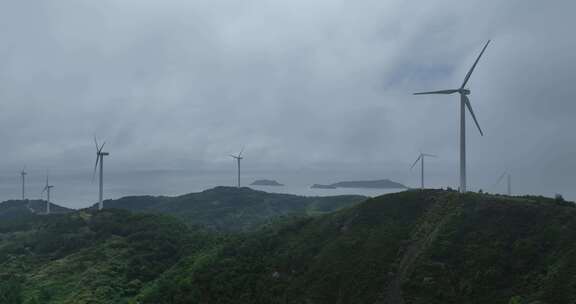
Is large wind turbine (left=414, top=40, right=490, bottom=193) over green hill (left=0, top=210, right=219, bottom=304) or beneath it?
over

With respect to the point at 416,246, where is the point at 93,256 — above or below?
below

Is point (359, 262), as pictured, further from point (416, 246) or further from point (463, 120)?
point (463, 120)

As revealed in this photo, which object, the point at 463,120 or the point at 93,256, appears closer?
the point at 463,120

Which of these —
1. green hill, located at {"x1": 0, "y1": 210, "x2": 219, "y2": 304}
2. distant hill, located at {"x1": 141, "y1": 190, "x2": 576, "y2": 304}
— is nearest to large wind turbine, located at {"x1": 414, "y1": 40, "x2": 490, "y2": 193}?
distant hill, located at {"x1": 141, "y1": 190, "x2": 576, "y2": 304}

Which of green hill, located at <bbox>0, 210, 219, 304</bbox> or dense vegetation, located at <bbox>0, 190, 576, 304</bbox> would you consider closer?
dense vegetation, located at <bbox>0, 190, 576, 304</bbox>

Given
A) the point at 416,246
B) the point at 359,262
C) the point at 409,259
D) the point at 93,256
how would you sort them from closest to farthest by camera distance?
the point at 409,259 < the point at 416,246 < the point at 359,262 < the point at 93,256

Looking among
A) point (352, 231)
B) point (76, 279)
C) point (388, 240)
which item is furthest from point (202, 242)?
point (388, 240)

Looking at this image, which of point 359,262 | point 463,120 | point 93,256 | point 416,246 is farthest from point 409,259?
point 93,256

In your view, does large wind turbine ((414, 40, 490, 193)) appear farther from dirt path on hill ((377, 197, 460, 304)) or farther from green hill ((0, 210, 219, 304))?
green hill ((0, 210, 219, 304))
